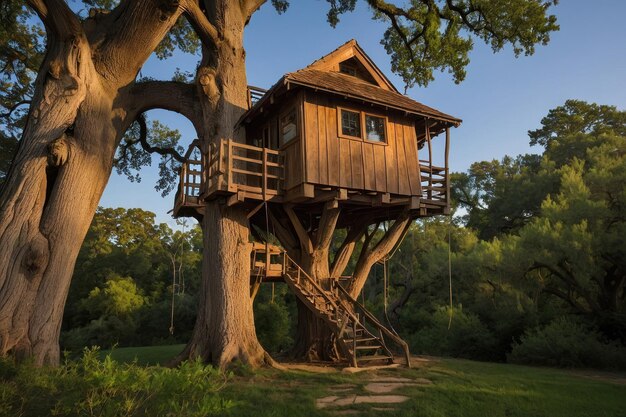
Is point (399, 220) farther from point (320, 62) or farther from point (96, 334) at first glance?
point (96, 334)

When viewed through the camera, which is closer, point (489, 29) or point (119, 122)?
point (119, 122)

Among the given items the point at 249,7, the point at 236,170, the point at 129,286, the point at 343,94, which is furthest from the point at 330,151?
the point at 129,286

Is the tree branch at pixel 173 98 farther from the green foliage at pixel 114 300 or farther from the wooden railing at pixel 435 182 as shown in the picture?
the green foliage at pixel 114 300

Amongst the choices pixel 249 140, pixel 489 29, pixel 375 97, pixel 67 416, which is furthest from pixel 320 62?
pixel 67 416

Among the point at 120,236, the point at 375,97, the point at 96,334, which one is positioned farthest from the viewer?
the point at 120,236

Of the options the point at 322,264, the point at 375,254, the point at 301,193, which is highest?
the point at 301,193

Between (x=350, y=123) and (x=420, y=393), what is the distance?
813cm

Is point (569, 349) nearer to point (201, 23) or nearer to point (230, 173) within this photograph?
point (230, 173)

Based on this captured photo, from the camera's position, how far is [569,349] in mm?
15266

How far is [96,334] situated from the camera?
35.6m

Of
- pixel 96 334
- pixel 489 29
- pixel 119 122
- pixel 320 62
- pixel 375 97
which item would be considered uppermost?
pixel 489 29

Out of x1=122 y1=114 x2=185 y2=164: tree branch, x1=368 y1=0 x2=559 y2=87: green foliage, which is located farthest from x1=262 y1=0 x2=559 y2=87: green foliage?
x1=122 y1=114 x2=185 y2=164: tree branch

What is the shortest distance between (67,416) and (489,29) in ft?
59.6

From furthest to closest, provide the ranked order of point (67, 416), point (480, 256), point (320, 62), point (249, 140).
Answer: point (480, 256) < point (249, 140) < point (320, 62) < point (67, 416)
